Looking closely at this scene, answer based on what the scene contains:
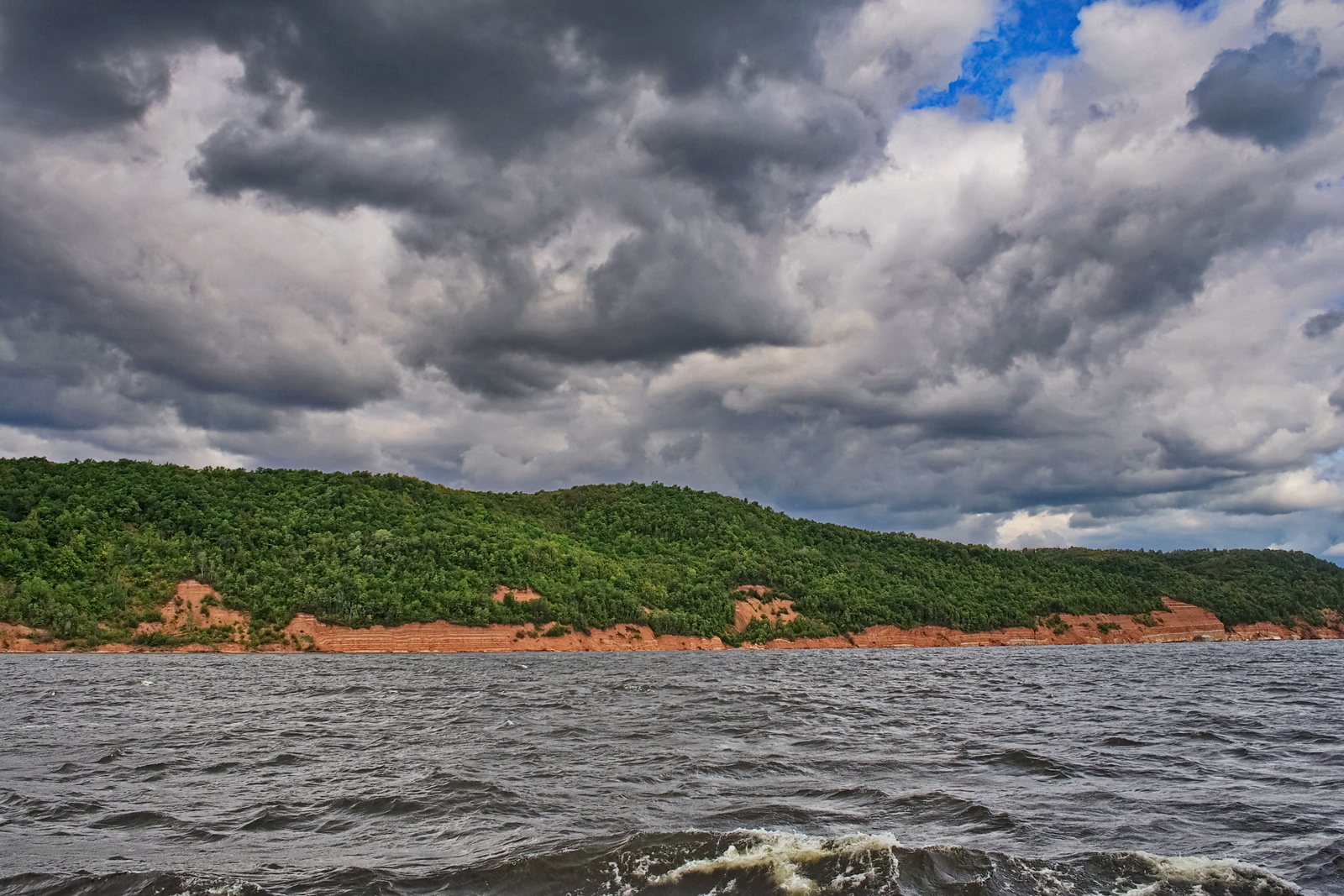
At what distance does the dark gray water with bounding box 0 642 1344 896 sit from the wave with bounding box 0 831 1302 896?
59mm

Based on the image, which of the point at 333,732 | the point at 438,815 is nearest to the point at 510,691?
the point at 333,732

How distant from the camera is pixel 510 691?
52156mm

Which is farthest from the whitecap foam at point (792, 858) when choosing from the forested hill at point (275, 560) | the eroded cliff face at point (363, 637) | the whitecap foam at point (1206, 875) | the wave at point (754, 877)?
the forested hill at point (275, 560)

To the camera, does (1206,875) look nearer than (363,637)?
Yes

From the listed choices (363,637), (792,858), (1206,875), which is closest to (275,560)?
(363,637)

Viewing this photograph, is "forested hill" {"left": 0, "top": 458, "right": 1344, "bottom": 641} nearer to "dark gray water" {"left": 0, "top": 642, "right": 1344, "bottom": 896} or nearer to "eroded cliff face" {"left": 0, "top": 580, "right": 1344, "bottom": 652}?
"eroded cliff face" {"left": 0, "top": 580, "right": 1344, "bottom": 652}

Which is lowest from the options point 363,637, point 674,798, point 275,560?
point 363,637

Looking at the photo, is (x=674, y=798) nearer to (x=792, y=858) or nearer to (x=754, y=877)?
(x=792, y=858)

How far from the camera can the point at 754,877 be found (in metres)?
12.8

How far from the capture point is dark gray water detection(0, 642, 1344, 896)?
13.1m

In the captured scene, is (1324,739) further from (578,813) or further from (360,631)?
(360,631)

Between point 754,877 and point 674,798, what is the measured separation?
6.42 metres

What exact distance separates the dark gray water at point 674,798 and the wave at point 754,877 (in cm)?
6

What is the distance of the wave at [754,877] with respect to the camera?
40.5ft
